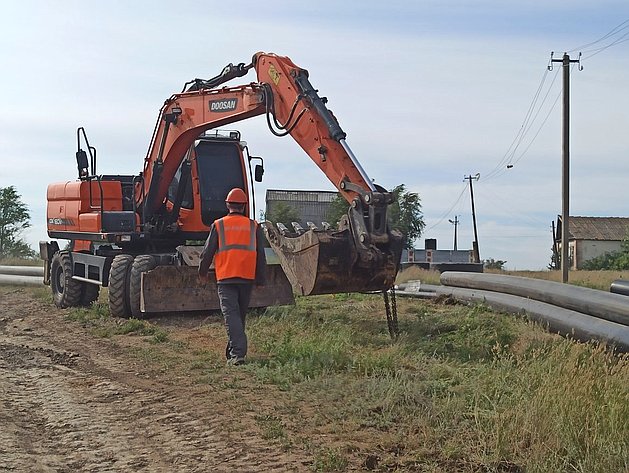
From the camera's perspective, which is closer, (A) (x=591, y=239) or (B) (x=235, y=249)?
(B) (x=235, y=249)

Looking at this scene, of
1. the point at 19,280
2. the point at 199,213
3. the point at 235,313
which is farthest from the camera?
the point at 19,280

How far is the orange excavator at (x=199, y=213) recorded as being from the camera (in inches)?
375

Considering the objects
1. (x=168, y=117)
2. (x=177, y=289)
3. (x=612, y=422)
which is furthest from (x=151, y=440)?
(x=168, y=117)

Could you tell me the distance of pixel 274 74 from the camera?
1159cm

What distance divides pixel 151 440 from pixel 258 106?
22.1 ft

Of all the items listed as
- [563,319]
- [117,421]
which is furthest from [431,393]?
[563,319]

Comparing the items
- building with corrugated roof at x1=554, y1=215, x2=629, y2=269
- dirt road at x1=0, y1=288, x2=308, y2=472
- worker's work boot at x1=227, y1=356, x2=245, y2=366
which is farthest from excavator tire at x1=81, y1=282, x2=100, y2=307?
building with corrugated roof at x1=554, y1=215, x2=629, y2=269

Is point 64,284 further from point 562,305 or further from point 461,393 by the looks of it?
point 461,393

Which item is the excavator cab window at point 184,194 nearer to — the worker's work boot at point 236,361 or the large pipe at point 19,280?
the worker's work boot at point 236,361

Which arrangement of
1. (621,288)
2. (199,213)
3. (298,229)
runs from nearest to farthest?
(298,229) → (621,288) → (199,213)

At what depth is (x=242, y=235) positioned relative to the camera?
9.43m

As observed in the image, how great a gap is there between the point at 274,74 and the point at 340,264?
3.44 metres

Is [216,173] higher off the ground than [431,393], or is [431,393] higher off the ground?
[216,173]

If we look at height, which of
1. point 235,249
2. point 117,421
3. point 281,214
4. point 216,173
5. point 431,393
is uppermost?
point 281,214
